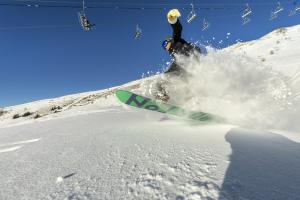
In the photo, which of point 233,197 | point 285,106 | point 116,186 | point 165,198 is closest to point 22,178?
point 116,186

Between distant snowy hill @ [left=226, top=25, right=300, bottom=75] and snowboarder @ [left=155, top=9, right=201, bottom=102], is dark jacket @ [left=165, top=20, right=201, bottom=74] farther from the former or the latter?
distant snowy hill @ [left=226, top=25, right=300, bottom=75]

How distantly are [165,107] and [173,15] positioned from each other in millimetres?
2887

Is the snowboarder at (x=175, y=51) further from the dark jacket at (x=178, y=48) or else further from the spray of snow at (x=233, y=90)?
the spray of snow at (x=233, y=90)

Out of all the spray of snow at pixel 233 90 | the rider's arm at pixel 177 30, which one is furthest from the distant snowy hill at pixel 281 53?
the rider's arm at pixel 177 30

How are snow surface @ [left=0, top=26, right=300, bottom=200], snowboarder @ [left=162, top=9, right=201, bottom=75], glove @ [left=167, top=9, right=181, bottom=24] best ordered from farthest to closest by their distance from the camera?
snowboarder @ [left=162, top=9, right=201, bottom=75], glove @ [left=167, top=9, right=181, bottom=24], snow surface @ [left=0, top=26, right=300, bottom=200]

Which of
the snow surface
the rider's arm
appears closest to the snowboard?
the snow surface

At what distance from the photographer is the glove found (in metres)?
8.06

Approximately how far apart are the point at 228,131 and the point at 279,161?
2.06 meters

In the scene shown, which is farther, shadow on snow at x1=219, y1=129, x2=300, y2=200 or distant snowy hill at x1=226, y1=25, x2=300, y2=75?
distant snowy hill at x1=226, y1=25, x2=300, y2=75

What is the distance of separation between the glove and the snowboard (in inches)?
102

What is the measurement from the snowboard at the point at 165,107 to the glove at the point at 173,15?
258 centimetres

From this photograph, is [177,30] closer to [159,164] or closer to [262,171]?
[159,164]

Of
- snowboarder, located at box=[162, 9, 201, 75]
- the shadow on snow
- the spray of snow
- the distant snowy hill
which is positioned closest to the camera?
the shadow on snow

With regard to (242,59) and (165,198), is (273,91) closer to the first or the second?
(242,59)
